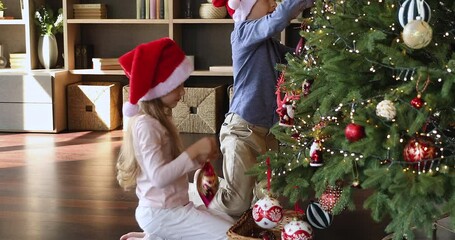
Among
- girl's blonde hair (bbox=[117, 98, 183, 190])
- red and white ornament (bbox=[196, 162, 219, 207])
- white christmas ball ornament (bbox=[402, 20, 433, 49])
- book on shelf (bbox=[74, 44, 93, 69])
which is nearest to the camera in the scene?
white christmas ball ornament (bbox=[402, 20, 433, 49])

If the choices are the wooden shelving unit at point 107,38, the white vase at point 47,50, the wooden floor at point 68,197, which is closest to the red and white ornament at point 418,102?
the wooden floor at point 68,197

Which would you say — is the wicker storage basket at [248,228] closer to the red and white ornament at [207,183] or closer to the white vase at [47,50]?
the red and white ornament at [207,183]

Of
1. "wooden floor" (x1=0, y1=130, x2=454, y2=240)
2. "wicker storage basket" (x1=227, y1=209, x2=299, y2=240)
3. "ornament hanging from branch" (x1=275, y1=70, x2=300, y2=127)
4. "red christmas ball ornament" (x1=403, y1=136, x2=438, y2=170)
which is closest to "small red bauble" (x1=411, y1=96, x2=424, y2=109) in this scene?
"red christmas ball ornament" (x1=403, y1=136, x2=438, y2=170)

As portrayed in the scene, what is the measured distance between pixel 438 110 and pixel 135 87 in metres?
1.05

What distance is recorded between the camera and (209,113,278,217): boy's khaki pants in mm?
2930

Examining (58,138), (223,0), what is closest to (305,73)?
(223,0)

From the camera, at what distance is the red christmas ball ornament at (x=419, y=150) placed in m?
1.95

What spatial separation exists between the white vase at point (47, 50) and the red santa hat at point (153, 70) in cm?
321

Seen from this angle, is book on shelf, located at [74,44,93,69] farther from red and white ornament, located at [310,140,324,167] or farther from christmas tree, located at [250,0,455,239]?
red and white ornament, located at [310,140,324,167]

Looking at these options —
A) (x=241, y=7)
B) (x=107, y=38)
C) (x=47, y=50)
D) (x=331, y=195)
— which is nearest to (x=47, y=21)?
(x=47, y=50)

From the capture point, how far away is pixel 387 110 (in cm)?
198

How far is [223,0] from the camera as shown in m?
3.16

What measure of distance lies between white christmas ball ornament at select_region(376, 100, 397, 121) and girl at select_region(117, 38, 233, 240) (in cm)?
71

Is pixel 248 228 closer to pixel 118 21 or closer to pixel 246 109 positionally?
pixel 246 109
